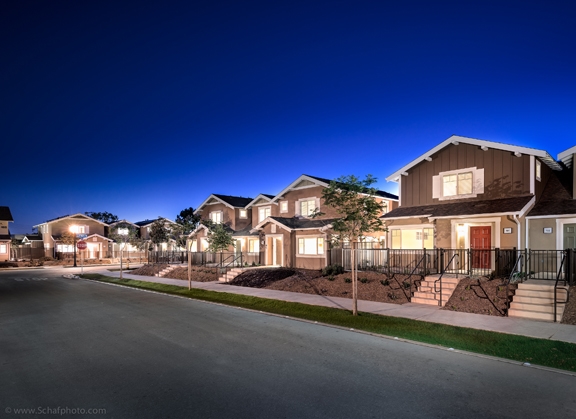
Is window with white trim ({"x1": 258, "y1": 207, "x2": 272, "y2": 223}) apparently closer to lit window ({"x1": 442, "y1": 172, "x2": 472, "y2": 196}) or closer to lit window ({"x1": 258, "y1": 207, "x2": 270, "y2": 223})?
lit window ({"x1": 258, "y1": 207, "x2": 270, "y2": 223})

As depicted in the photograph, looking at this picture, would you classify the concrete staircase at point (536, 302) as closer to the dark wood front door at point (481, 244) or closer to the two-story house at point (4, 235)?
the dark wood front door at point (481, 244)

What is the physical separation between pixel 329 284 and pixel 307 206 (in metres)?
11.7

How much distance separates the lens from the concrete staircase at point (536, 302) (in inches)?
482

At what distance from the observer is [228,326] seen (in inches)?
455

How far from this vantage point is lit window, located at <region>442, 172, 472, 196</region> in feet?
65.1

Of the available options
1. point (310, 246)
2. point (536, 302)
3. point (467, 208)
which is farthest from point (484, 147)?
point (310, 246)

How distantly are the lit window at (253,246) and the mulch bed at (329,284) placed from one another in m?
7.75

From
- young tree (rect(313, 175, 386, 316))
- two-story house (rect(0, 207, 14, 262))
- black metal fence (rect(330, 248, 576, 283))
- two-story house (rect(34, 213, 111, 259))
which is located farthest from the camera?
two-story house (rect(34, 213, 111, 259))

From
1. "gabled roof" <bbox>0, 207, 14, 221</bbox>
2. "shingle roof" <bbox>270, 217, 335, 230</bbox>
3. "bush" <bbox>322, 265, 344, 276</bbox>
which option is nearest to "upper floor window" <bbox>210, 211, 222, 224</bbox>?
"shingle roof" <bbox>270, 217, 335, 230</bbox>

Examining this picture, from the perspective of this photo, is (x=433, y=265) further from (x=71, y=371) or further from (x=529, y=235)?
(x=71, y=371)

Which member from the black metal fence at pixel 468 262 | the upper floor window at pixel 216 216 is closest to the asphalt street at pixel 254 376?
the black metal fence at pixel 468 262

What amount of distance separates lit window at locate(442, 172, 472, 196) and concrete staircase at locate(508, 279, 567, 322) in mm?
7076

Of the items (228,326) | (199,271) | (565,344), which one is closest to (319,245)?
(199,271)

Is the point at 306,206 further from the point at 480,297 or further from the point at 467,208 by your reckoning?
the point at 480,297
